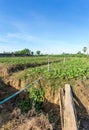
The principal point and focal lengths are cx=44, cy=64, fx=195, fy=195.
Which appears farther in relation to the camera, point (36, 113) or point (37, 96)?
point (37, 96)

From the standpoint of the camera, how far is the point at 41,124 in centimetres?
462

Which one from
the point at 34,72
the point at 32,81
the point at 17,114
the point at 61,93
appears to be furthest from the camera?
the point at 34,72

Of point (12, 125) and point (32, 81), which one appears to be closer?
point (12, 125)

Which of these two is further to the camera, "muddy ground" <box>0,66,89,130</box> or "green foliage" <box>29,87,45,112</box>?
"green foliage" <box>29,87,45,112</box>

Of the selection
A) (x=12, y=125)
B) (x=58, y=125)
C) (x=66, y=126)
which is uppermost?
(x=66, y=126)

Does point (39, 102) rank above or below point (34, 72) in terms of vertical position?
below

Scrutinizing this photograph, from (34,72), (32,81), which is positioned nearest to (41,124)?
(32,81)

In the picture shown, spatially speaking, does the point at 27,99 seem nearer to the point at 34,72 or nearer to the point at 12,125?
the point at 34,72

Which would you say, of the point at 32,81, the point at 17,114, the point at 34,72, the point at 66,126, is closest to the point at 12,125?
the point at 17,114

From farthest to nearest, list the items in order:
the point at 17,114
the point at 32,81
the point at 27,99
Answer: the point at 32,81 < the point at 27,99 < the point at 17,114

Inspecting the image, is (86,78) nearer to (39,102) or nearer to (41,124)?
(39,102)

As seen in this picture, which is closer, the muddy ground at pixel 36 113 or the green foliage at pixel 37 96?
the muddy ground at pixel 36 113

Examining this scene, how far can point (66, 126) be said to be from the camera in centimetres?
389

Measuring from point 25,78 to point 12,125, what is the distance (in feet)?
13.2
